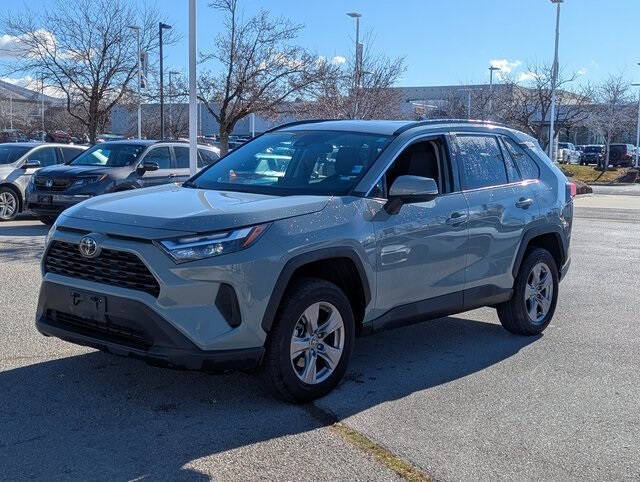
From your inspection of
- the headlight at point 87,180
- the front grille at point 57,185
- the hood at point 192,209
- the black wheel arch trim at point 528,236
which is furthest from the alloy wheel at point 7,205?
the black wheel arch trim at point 528,236

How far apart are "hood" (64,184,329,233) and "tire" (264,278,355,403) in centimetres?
50

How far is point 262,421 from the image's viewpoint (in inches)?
178

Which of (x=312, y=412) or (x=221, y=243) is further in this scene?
(x=312, y=412)

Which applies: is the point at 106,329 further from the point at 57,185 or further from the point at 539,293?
the point at 57,185

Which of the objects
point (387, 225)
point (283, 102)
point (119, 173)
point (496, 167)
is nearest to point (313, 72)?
point (283, 102)

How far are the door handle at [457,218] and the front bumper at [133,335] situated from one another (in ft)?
6.54

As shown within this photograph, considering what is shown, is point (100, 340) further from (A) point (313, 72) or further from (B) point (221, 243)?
(A) point (313, 72)

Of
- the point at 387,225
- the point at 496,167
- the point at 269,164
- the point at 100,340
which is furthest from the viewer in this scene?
the point at 496,167

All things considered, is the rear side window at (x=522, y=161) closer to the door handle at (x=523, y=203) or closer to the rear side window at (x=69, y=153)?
the door handle at (x=523, y=203)

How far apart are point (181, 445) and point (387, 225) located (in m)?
2.03

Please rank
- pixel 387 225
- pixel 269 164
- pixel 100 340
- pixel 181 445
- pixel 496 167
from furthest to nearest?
pixel 496 167
pixel 269 164
pixel 387 225
pixel 100 340
pixel 181 445

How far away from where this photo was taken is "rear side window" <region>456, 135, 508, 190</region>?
20.1 ft

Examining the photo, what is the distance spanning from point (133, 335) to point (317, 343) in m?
1.17

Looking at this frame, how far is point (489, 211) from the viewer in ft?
20.1
